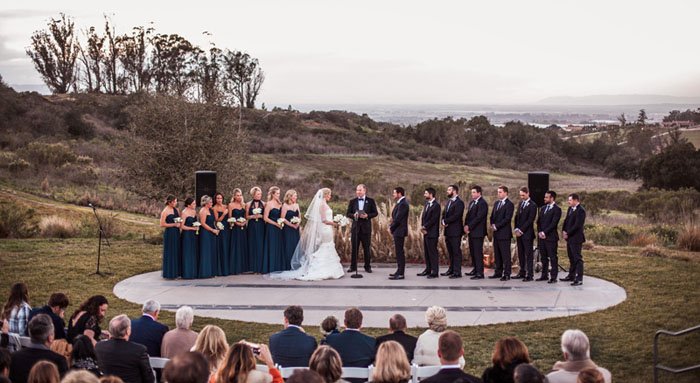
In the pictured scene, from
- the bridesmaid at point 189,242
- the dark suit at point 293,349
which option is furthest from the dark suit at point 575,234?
the dark suit at point 293,349

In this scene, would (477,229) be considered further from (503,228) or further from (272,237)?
(272,237)

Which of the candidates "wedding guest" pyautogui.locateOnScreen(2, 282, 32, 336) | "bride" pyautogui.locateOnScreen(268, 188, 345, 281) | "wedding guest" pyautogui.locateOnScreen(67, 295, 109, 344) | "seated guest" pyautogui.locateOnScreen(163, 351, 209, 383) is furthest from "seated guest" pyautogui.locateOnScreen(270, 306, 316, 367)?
"bride" pyautogui.locateOnScreen(268, 188, 345, 281)

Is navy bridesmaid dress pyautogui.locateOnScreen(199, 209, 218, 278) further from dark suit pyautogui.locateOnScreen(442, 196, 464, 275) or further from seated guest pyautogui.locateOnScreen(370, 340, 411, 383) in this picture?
seated guest pyautogui.locateOnScreen(370, 340, 411, 383)

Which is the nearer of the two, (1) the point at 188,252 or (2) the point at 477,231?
(1) the point at 188,252

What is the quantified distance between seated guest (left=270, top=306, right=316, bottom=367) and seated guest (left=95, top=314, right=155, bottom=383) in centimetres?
130

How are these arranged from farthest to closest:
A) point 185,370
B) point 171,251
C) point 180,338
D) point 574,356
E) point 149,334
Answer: point 171,251, point 149,334, point 180,338, point 574,356, point 185,370

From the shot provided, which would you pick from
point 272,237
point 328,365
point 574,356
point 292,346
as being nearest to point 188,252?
point 272,237

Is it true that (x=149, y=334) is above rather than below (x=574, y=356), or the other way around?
below

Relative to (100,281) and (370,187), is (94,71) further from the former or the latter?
(100,281)

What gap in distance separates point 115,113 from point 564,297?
55.4 metres

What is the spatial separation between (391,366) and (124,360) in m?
2.67

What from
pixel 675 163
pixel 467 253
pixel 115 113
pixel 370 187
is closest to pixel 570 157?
pixel 675 163

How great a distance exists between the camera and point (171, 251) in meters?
15.8

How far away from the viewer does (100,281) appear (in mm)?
15477
